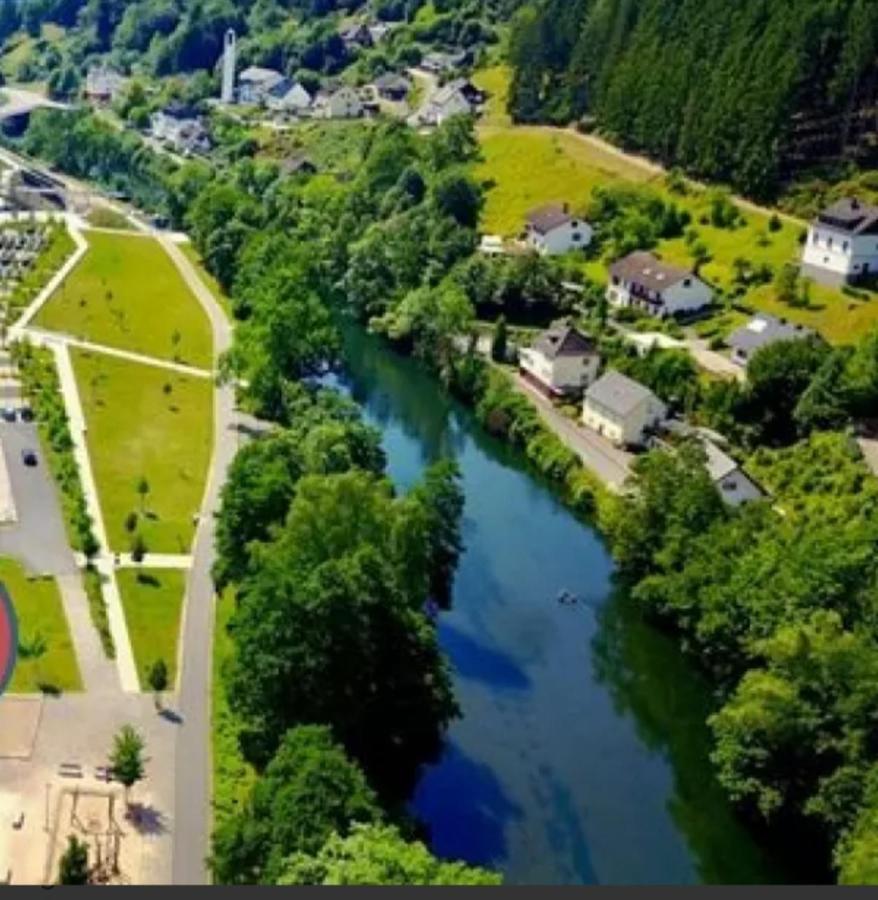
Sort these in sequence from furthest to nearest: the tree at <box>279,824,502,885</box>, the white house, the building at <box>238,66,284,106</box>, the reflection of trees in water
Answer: the building at <box>238,66,284,106</box>, the white house, the reflection of trees in water, the tree at <box>279,824,502,885</box>

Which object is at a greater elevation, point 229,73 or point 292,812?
point 292,812

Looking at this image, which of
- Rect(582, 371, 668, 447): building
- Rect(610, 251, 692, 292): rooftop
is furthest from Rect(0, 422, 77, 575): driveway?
Rect(610, 251, 692, 292): rooftop

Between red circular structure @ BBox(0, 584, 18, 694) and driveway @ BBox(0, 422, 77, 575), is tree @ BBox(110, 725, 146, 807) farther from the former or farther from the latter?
driveway @ BBox(0, 422, 77, 575)

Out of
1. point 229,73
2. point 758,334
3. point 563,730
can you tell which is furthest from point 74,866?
point 229,73

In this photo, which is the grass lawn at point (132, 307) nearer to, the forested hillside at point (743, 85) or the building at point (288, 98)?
the forested hillside at point (743, 85)

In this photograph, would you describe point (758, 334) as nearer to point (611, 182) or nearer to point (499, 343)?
point (499, 343)

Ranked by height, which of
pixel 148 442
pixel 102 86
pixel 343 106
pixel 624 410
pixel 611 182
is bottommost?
pixel 102 86

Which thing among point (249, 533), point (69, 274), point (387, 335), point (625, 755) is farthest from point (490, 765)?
point (69, 274)
